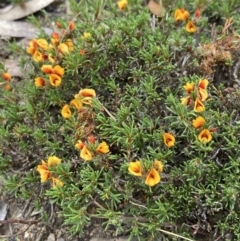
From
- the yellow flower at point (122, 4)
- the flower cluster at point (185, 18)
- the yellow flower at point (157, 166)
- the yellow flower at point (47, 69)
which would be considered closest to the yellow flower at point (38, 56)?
the yellow flower at point (47, 69)

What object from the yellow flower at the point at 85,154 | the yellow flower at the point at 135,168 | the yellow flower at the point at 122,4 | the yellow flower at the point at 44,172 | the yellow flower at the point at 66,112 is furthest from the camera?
the yellow flower at the point at 122,4

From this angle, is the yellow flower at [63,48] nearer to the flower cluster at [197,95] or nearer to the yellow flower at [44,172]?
the yellow flower at [44,172]

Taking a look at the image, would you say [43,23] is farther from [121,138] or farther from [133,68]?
[121,138]

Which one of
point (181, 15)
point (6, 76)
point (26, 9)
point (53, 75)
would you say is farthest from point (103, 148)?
point (26, 9)

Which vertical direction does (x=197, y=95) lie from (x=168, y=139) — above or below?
above

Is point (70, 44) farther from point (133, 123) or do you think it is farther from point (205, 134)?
point (205, 134)
